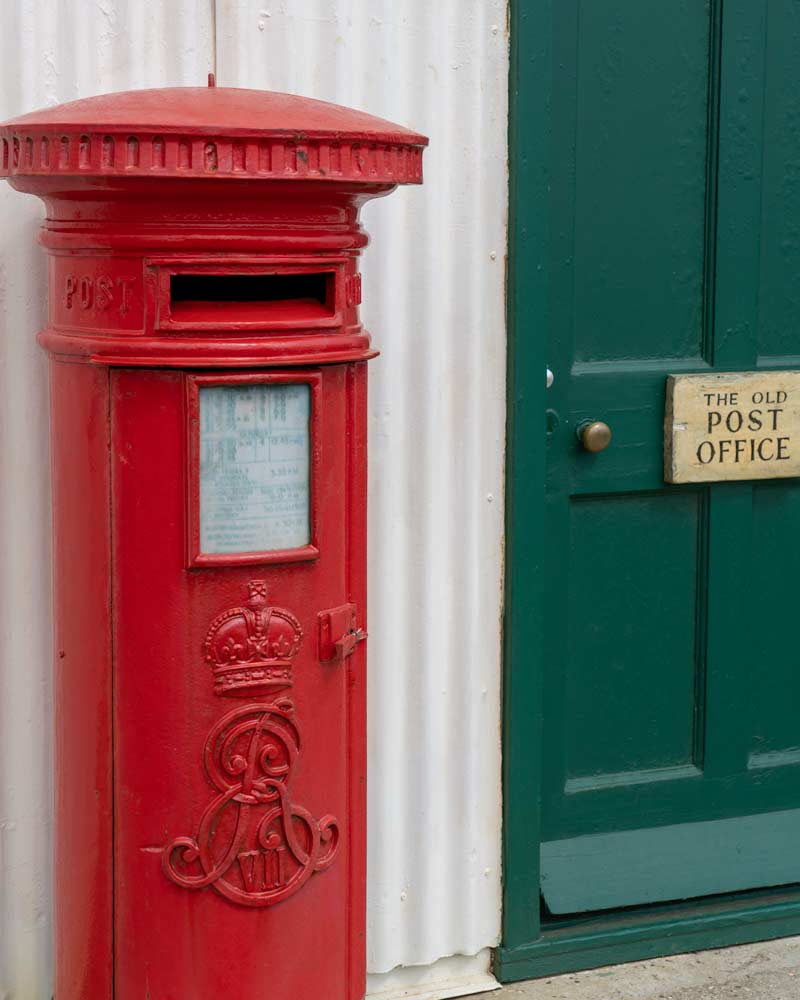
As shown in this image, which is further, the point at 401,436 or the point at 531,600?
the point at 531,600

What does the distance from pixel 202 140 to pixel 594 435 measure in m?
1.60

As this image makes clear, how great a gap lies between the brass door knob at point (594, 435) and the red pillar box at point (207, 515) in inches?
42.8

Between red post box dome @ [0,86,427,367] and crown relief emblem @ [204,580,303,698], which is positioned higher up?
red post box dome @ [0,86,427,367]

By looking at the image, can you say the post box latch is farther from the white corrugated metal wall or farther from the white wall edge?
the white wall edge

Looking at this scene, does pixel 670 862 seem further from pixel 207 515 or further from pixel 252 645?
pixel 207 515

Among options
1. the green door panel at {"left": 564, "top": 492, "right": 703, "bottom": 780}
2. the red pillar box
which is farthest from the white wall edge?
the red pillar box

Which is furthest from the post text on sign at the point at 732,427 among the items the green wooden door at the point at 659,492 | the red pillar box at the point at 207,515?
the red pillar box at the point at 207,515

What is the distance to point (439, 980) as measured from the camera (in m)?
3.52

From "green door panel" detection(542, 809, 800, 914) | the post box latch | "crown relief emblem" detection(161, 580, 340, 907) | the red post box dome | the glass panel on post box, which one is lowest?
"green door panel" detection(542, 809, 800, 914)

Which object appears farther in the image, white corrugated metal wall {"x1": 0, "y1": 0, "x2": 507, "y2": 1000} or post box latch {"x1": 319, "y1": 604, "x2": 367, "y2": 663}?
white corrugated metal wall {"x1": 0, "y1": 0, "x2": 507, "y2": 1000}

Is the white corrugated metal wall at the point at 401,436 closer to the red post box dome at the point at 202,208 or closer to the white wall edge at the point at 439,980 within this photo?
the white wall edge at the point at 439,980

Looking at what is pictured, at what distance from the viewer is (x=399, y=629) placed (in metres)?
3.35

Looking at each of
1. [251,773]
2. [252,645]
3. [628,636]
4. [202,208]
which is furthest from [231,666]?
[628,636]

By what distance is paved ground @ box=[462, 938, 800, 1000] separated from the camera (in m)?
3.52
